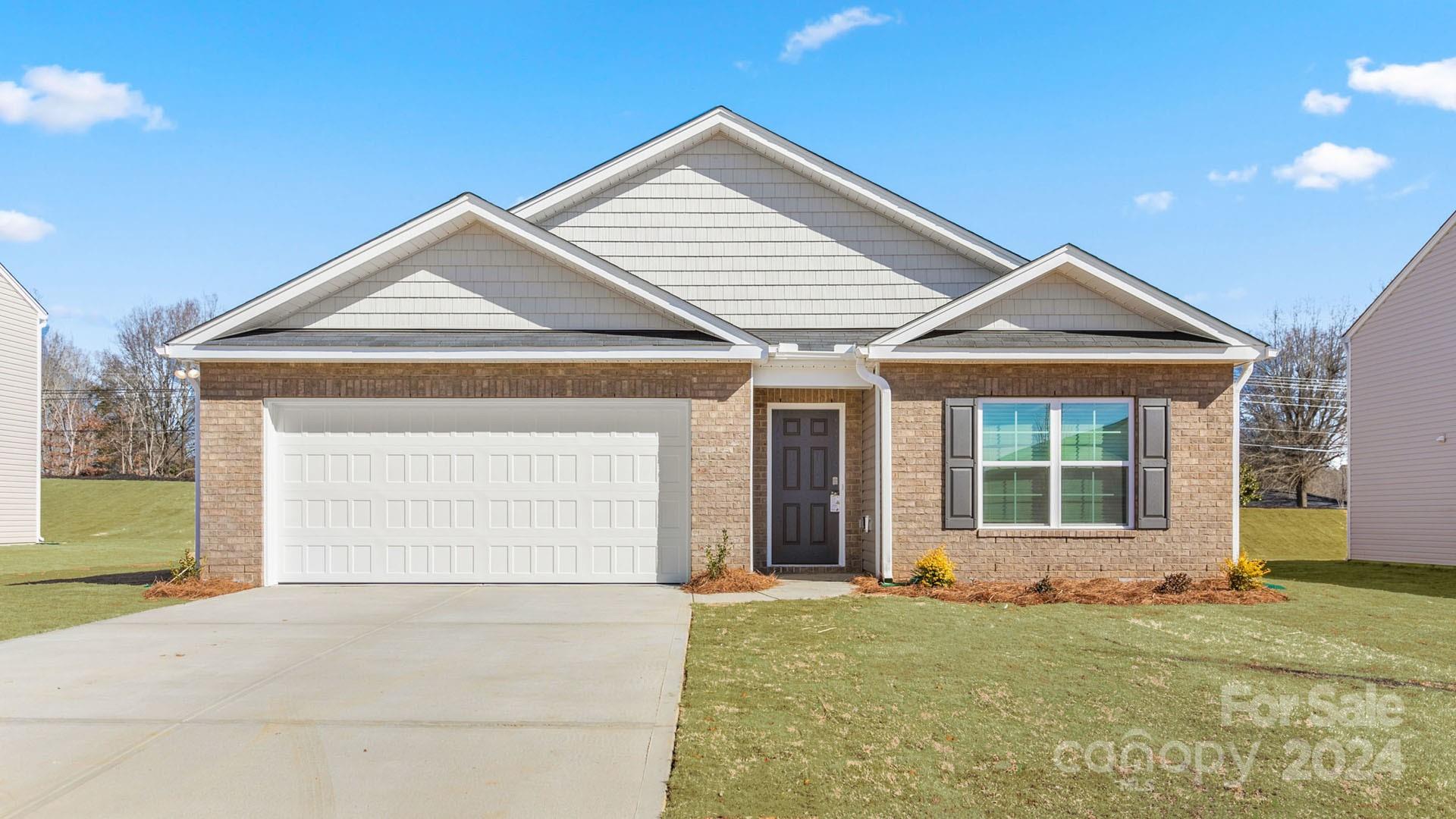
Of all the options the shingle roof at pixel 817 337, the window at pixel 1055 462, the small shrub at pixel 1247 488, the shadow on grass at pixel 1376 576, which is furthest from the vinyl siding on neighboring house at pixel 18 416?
the small shrub at pixel 1247 488

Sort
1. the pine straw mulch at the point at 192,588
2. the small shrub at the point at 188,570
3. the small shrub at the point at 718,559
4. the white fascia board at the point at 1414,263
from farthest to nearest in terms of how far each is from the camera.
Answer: the white fascia board at the point at 1414,263, the small shrub at the point at 718,559, the small shrub at the point at 188,570, the pine straw mulch at the point at 192,588

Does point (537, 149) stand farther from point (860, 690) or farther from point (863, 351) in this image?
point (860, 690)

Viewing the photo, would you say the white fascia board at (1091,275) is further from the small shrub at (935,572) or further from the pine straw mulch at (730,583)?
the pine straw mulch at (730,583)

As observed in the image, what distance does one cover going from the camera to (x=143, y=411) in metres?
44.7

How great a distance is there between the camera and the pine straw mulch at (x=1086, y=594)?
404 inches

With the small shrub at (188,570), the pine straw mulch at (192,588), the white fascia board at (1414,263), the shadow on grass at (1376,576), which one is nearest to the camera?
the pine straw mulch at (192,588)

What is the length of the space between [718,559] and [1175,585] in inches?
206

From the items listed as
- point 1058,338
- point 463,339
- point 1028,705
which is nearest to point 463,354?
point 463,339

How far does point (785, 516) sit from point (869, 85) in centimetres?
813

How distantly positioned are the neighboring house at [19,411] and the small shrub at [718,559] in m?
21.3

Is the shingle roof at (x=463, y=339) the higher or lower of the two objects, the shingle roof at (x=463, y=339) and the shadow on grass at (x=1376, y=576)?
the higher

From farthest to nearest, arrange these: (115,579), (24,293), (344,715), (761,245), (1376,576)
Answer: (24,293) < (1376,576) < (761,245) < (115,579) < (344,715)

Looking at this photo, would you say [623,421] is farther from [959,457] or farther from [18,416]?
[18,416]

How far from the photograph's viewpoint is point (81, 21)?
16578mm
